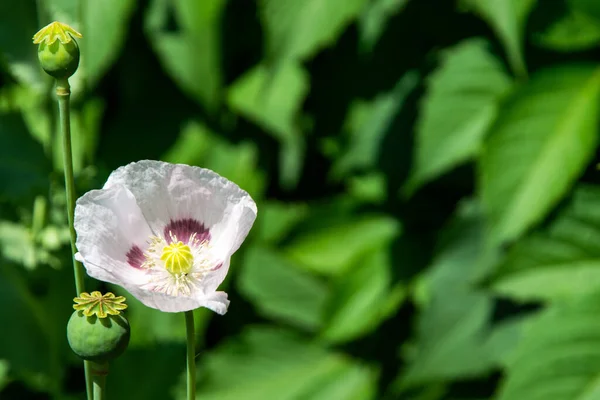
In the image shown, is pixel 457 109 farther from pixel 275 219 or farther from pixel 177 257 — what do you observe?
pixel 177 257

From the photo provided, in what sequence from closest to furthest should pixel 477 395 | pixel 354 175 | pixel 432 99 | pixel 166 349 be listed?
pixel 166 349 → pixel 432 99 → pixel 477 395 → pixel 354 175

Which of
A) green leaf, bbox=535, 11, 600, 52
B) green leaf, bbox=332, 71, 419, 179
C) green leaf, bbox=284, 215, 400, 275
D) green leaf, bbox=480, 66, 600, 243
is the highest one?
green leaf, bbox=332, 71, 419, 179

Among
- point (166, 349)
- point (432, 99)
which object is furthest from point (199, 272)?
point (432, 99)

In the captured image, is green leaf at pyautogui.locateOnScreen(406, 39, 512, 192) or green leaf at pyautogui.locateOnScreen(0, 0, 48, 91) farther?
green leaf at pyautogui.locateOnScreen(406, 39, 512, 192)

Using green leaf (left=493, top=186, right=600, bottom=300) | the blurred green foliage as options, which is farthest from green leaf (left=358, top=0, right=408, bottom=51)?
green leaf (left=493, top=186, right=600, bottom=300)

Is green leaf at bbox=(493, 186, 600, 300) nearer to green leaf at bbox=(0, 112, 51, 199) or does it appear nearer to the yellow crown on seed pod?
green leaf at bbox=(0, 112, 51, 199)

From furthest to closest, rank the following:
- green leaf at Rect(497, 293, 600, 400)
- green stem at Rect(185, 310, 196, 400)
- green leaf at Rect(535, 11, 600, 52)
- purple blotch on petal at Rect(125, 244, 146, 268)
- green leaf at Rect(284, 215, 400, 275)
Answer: green leaf at Rect(284, 215, 400, 275)
green leaf at Rect(535, 11, 600, 52)
green leaf at Rect(497, 293, 600, 400)
purple blotch on petal at Rect(125, 244, 146, 268)
green stem at Rect(185, 310, 196, 400)

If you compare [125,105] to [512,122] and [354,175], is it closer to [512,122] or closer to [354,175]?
[354,175]
